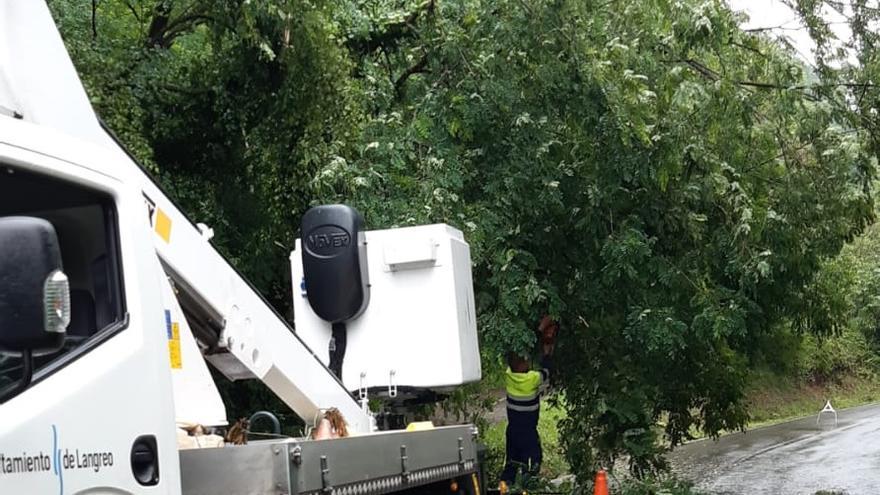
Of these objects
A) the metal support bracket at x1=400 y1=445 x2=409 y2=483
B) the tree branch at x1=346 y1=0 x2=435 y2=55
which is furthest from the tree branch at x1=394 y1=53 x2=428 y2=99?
the metal support bracket at x1=400 y1=445 x2=409 y2=483

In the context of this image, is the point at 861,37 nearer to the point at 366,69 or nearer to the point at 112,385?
the point at 366,69

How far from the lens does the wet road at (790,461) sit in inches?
691

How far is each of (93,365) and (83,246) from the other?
48 centimetres

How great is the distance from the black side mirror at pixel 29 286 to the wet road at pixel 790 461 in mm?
14574

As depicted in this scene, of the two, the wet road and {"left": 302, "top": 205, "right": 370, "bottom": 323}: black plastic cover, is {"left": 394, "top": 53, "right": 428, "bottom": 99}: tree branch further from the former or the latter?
the wet road

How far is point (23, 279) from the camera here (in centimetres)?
301

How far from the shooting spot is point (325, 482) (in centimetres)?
462

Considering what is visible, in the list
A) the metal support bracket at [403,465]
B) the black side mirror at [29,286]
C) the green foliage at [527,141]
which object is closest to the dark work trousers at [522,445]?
the green foliage at [527,141]

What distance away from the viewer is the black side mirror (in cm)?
300

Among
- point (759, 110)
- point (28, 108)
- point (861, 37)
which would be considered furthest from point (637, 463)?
point (28, 108)

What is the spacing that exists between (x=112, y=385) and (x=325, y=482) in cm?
120

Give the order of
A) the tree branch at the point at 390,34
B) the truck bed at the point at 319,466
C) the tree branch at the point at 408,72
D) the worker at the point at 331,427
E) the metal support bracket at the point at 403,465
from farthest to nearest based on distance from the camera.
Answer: the tree branch at the point at 408,72, the tree branch at the point at 390,34, the worker at the point at 331,427, the metal support bracket at the point at 403,465, the truck bed at the point at 319,466

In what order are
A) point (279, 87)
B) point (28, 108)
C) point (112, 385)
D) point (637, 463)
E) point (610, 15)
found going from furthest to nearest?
point (637, 463) → point (610, 15) → point (279, 87) → point (28, 108) → point (112, 385)

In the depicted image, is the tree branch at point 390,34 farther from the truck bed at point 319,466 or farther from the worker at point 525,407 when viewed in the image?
the truck bed at point 319,466
